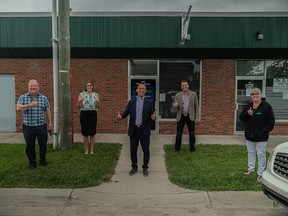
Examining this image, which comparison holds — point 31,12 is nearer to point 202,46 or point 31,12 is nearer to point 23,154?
point 23,154

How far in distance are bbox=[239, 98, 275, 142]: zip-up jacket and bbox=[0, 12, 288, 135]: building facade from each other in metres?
4.59

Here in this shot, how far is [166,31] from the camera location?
366 inches

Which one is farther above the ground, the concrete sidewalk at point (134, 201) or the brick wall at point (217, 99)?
the brick wall at point (217, 99)

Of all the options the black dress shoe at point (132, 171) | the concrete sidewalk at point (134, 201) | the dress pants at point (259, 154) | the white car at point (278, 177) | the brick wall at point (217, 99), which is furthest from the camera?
the brick wall at point (217, 99)

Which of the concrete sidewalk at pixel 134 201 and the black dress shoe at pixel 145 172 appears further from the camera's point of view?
the black dress shoe at pixel 145 172

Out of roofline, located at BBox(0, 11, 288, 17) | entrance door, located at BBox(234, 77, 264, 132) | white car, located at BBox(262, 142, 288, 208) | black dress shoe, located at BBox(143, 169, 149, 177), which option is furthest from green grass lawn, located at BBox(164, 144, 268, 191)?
roofline, located at BBox(0, 11, 288, 17)

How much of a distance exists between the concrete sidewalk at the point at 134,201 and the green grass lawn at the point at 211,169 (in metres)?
0.20

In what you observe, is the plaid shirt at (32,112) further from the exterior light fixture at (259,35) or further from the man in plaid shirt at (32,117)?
the exterior light fixture at (259,35)

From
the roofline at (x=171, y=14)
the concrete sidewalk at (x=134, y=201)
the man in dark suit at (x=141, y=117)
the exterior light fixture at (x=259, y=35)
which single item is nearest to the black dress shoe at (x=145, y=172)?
the man in dark suit at (x=141, y=117)

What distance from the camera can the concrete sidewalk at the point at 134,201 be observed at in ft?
13.4

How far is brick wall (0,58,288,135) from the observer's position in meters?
9.71

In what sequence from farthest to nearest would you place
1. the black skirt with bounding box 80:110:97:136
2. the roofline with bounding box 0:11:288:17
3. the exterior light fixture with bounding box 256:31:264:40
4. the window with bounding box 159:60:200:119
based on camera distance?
1. the window with bounding box 159:60:200:119
2. the roofline with bounding box 0:11:288:17
3. the exterior light fixture with bounding box 256:31:264:40
4. the black skirt with bounding box 80:110:97:136

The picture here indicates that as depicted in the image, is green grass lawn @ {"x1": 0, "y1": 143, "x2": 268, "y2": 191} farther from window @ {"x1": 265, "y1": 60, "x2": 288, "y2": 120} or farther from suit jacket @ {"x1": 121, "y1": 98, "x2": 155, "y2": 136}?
window @ {"x1": 265, "y1": 60, "x2": 288, "y2": 120}

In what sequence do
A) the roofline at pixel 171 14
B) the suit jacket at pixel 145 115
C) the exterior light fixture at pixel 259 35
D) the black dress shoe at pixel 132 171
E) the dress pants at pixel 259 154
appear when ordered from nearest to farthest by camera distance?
the dress pants at pixel 259 154 → the suit jacket at pixel 145 115 → the black dress shoe at pixel 132 171 → the exterior light fixture at pixel 259 35 → the roofline at pixel 171 14
